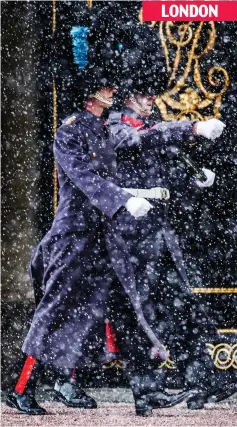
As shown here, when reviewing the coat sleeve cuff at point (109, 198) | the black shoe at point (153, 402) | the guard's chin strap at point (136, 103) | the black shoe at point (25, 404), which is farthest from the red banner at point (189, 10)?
the black shoe at point (25, 404)

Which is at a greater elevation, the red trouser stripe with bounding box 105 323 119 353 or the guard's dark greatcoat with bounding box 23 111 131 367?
the guard's dark greatcoat with bounding box 23 111 131 367

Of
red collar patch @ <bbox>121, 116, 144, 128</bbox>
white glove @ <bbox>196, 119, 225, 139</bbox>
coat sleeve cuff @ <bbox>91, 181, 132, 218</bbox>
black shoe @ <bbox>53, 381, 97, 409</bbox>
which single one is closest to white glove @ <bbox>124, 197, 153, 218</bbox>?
coat sleeve cuff @ <bbox>91, 181, 132, 218</bbox>

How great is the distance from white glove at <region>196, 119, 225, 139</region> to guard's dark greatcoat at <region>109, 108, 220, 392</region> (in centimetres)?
15

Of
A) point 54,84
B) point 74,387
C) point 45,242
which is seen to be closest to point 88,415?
point 74,387

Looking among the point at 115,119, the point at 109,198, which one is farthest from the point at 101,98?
the point at 109,198

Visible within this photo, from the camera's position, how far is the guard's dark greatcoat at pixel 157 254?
707 cm

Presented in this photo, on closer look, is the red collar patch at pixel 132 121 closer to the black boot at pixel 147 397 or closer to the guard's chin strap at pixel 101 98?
the guard's chin strap at pixel 101 98

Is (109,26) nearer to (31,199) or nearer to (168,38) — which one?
(168,38)

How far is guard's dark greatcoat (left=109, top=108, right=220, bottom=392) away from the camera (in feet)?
23.2

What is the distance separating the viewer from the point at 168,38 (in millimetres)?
7695

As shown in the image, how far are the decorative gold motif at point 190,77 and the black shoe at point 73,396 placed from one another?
1815 millimetres

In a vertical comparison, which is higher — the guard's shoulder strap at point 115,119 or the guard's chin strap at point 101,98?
the guard's chin strap at point 101,98

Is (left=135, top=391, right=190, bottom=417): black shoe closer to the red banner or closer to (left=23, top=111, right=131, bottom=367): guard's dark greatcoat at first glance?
(left=23, top=111, right=131, bottom=367): guard's dark greatcoat

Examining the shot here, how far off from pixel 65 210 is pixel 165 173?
66 cm
